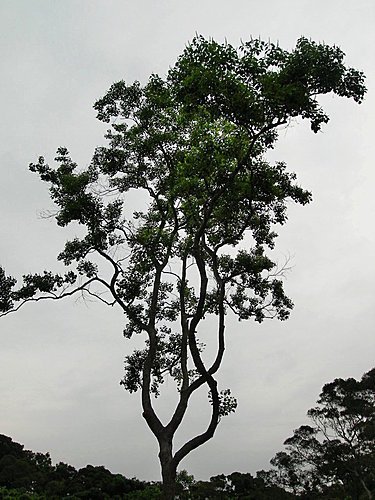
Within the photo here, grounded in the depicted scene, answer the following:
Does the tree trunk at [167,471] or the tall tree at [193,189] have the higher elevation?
the tall tree at [193,189]

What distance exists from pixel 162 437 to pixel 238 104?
224 inches

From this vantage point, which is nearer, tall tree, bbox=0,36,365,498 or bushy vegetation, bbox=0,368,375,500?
tall tree, bbox=0,36,365,498

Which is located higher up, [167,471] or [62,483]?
[62,483]

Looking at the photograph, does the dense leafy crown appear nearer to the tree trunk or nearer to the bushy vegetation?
the tree trunk

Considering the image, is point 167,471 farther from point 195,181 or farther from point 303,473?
point 303,473

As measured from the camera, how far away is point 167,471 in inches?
359

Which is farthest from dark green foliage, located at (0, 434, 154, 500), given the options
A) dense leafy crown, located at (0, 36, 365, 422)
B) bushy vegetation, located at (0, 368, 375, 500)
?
dense leafy crown, located at (0, 36, 365, 422)

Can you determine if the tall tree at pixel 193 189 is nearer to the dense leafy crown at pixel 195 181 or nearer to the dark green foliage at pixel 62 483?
the dense leafy crown at pixel 195 181

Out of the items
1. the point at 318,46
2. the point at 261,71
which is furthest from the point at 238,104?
the point at 318,46

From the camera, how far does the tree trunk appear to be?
8953mm

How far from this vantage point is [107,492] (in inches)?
731

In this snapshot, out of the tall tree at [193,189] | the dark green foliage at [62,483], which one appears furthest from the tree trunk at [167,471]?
the dark green foliage at [62,483]

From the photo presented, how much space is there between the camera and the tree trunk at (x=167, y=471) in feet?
29.4

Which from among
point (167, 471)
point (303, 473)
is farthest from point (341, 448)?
point (167, 471)
